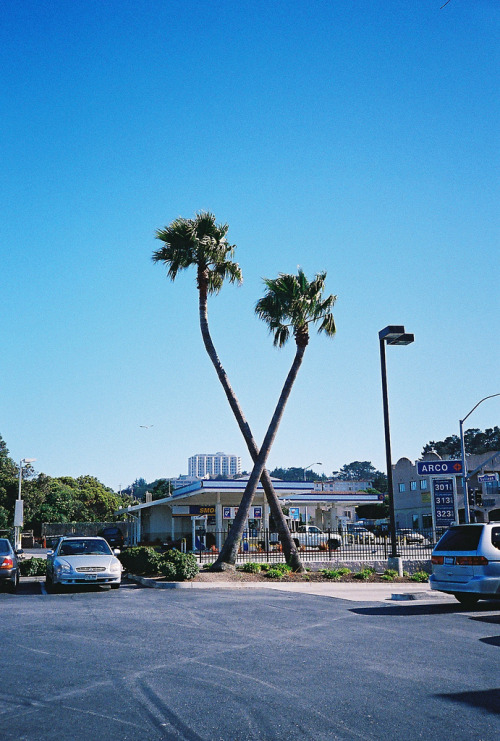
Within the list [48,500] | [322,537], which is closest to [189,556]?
[322,537]

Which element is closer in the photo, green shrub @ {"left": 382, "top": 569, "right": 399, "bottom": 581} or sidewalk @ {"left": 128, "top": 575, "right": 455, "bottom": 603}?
sidewalk @ {"left": 128, "top": 575, "right": 455, "bottom": 603}

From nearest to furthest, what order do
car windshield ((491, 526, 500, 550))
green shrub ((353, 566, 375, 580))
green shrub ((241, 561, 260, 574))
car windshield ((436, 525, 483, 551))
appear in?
car windshield ((491, 526, 500, 550)) → car windshield ((436, 525, 483, 551)) → green shrub ((353, 566, 375, 580)) → green shrub ((241, 561, 260, 574))

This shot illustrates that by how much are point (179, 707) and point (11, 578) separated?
12.2 metres

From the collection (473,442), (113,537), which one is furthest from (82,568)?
(473,442)

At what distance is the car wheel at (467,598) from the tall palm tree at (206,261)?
9.04 metres

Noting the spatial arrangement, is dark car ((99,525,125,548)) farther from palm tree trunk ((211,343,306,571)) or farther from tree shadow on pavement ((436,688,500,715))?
tree shadow on pavement ((436,688,500,715))

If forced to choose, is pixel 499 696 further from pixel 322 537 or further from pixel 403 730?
pixel 322 537

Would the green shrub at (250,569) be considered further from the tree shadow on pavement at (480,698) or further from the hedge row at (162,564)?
the tree shadow on pavement at (480,698)

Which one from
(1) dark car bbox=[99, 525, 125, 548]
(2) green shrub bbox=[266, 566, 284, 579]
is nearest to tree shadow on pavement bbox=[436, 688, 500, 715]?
(2) green shrub bbox=[266, 566, 284, 579]

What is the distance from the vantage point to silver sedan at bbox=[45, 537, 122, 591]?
54.4ft

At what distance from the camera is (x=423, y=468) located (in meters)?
28.4

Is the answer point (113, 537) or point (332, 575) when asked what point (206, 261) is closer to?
point (332, 575)

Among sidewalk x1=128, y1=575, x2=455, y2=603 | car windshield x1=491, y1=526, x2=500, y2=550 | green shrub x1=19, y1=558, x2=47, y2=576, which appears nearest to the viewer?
car windshield x1=491, y1=526, x2=500, y2=550

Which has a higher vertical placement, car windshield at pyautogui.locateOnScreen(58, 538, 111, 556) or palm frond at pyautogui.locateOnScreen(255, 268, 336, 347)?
palm frond at pyautogui.locateOnScreen(255, 268, 336, 347)
